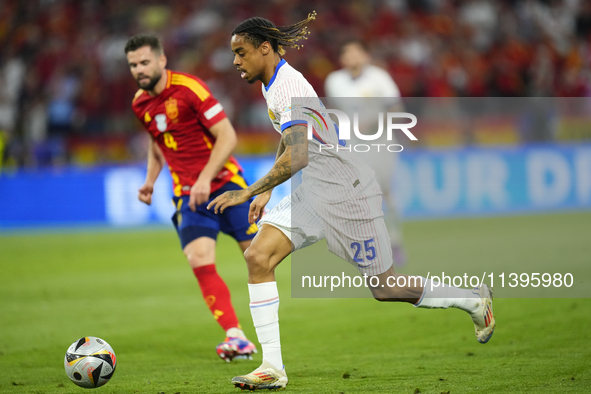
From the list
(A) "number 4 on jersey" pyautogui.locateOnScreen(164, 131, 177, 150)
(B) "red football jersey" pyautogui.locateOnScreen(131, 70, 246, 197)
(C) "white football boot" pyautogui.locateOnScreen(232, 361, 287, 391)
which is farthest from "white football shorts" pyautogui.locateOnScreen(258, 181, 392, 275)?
(A) "number 4 on jersey" pyautogui.locateOnScreen(164, 131, 177, 150)

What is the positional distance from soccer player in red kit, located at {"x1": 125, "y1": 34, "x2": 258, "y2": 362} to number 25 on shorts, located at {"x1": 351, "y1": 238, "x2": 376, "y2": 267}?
147cm

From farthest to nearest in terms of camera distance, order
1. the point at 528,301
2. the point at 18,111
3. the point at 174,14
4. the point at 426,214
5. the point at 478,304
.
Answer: the point at 174,14 < the point at 18,111 < the point at 426,214 < the point at 528,301 < the point at 478,304

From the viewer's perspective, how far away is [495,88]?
15938mm

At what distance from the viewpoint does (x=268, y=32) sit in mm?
4164

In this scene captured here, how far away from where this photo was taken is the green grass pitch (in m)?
4.29

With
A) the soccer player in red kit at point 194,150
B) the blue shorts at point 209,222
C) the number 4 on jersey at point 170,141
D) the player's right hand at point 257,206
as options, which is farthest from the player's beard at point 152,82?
the player's right hand at point 257,206

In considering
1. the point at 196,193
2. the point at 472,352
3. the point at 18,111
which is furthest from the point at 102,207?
the point at 472,352

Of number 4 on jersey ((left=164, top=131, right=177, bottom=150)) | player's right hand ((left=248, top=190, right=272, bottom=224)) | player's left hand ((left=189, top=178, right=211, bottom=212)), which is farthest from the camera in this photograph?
number 4 on jersey ((left=164, top=131, right=177, bottom=150))

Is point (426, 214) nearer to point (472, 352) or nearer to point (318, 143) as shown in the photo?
point (472, 352)

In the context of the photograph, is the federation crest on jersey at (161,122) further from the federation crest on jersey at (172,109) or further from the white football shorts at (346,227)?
the white football shorts at (346,227)

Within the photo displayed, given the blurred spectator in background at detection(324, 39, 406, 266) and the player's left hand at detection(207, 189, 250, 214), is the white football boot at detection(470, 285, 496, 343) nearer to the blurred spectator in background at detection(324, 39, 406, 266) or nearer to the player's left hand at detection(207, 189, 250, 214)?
the player's left hand at detection(207, 189, 250, 214)

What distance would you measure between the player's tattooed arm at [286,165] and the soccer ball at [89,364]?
46.6 inches

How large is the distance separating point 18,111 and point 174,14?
18.9 feet

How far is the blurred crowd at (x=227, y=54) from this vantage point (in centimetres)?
1569
